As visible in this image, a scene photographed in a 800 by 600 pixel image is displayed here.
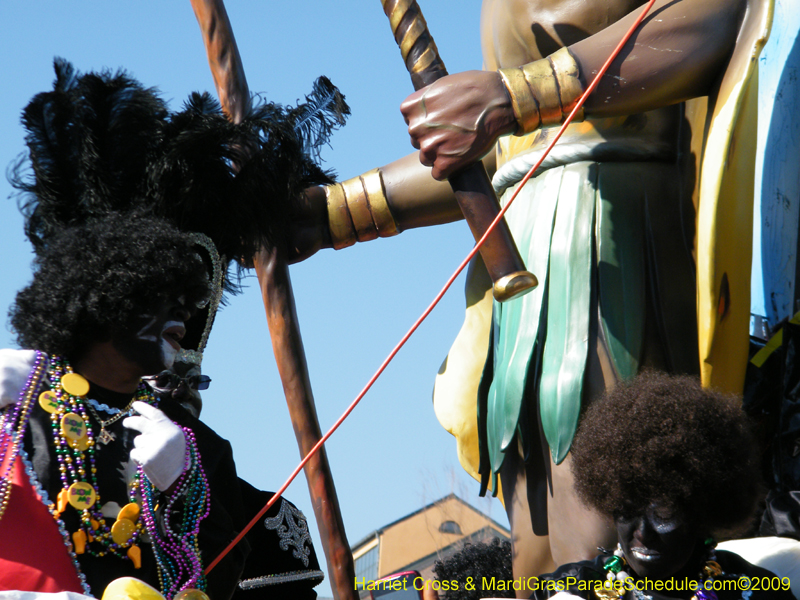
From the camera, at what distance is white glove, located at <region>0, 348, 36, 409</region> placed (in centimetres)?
202

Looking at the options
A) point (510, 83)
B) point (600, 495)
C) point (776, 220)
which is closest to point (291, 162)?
point (510, 83)

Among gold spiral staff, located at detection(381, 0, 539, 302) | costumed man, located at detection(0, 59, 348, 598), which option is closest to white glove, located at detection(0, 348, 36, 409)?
costumed man, located at detection(0, 59, 348, 598)

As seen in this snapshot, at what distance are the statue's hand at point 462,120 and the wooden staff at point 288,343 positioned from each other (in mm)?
584

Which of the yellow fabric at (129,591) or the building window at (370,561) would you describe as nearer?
the yellow fabric at (129,591)

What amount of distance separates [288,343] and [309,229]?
1.12 ft

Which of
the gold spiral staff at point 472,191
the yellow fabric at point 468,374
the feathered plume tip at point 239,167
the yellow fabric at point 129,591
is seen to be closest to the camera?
the yellow fabric at point 129,591

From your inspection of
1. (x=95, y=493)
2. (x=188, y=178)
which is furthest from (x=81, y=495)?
(x=188, y=178)

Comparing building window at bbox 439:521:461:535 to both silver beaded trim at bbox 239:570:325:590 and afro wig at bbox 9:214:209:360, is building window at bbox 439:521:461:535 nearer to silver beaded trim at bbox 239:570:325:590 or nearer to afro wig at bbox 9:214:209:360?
silver beaded trim at bbox 239:570:325:590

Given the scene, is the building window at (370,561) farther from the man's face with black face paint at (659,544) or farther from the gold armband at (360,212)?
the man's face with black face paint at (659,544)

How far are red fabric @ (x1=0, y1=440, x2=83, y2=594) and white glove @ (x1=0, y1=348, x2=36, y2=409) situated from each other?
3.1 inches

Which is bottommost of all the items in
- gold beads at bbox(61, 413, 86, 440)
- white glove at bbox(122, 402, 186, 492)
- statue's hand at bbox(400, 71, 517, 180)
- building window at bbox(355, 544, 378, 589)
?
building window at bbox(355, 544, 378, 589)

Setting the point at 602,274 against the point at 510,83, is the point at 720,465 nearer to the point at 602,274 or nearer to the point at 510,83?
the point at 602,274

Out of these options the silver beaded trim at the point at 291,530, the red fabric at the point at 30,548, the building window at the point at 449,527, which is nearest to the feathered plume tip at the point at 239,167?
the silver beaded trim at the point at 291,530

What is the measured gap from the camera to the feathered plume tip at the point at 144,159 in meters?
2.41
